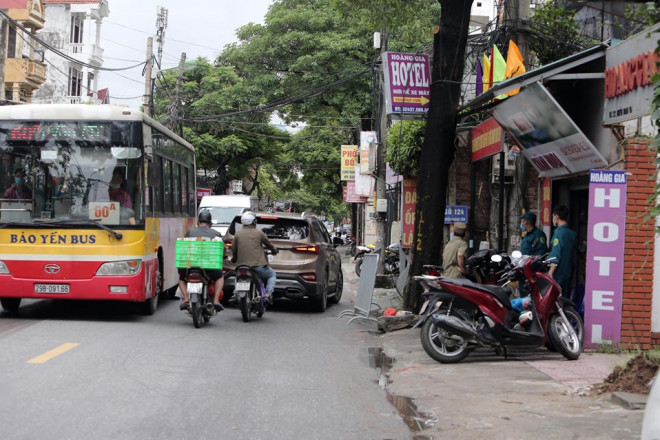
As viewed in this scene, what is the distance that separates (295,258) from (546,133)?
515cm

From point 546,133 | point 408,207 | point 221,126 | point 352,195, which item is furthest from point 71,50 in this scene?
point 546,133

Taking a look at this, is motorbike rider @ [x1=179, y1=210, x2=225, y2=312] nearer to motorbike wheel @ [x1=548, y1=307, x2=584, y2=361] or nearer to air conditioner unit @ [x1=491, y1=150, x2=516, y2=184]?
motorbike wheel @ [x1=548, y1=307, x2=584, y2=361]

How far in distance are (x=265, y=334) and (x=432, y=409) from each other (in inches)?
194

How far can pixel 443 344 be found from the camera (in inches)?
358

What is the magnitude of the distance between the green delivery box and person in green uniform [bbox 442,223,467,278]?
3.45 meters

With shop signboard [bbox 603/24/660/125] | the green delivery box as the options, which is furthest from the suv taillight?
shop signboard [bbox 603/24/660/125]

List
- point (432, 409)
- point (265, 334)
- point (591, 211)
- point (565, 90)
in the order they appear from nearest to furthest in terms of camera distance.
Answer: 1. point (432, 409)
2. point (591, 211)
3. point (265, 334)
4. point (565, 90)

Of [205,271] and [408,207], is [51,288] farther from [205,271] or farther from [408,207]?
[408,207]

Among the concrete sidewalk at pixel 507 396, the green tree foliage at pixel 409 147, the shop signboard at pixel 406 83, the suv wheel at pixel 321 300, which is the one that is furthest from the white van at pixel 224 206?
the concrete sidewalk at pixel 507 396

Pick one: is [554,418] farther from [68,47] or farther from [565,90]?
[68,47]

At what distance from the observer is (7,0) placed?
38.5 meters

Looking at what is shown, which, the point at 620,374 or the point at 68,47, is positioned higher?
the point at 68,47

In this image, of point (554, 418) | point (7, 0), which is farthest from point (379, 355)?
point (7, 0)

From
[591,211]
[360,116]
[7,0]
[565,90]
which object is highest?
[7,0]
